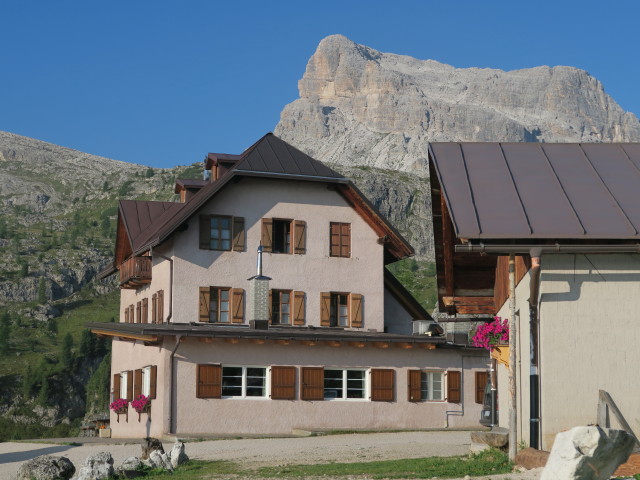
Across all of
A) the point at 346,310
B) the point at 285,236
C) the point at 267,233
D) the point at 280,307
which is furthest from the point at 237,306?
the point at 346,310

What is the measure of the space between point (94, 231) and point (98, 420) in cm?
11720

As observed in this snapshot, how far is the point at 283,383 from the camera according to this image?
28.9 m

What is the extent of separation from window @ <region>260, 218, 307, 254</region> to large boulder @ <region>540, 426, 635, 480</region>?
24.3 m

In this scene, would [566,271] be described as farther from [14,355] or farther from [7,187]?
[7,187]

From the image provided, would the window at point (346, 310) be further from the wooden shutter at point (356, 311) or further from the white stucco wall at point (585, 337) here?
the white stucco wall at point (585, 337)

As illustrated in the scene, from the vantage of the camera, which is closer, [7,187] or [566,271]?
[566,271]

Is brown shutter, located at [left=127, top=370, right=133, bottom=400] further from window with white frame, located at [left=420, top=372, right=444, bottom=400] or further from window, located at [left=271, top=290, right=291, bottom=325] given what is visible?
window with white frame, located at [left=420, top=372, right=444, bottom=400]

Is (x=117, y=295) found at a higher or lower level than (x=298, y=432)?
higher

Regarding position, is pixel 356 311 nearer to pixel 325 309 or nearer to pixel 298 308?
pixel 325 309

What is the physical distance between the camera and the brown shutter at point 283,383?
94.5 feet

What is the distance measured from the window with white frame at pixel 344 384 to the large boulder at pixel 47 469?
1256 cm

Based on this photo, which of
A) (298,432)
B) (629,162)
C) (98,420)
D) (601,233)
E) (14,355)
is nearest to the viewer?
(601,233)

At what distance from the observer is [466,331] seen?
3175cm

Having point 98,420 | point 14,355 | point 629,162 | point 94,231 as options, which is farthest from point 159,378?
point 94,231
